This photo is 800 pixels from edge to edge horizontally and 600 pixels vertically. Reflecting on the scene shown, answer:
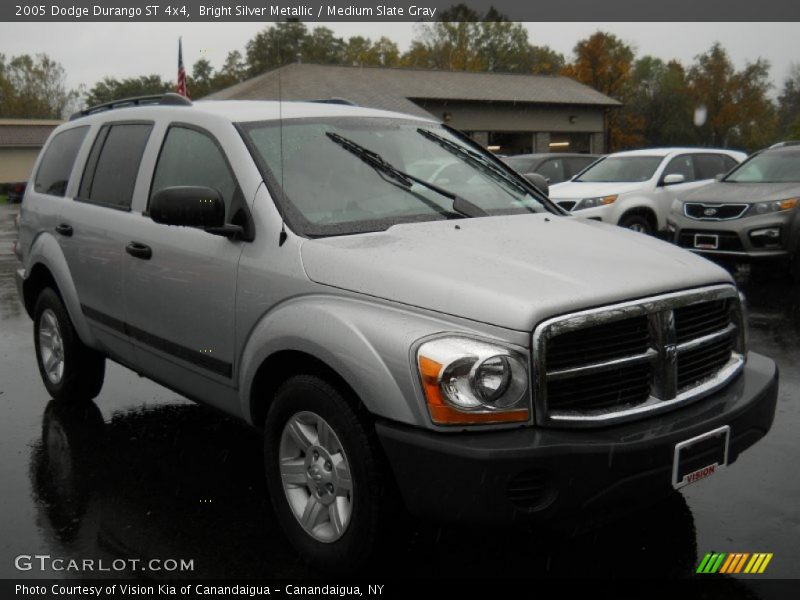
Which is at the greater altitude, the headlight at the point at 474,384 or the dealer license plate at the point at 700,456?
the headlight at the point at 474,384

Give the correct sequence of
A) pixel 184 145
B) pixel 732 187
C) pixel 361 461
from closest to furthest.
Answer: pixel 361 461 < pixel 184 145 < pixel 732 187

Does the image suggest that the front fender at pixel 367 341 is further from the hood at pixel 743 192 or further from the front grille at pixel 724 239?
the hood at pixel 743 192

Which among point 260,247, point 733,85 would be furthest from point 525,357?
point 733,85

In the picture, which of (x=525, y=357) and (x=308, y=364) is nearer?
(x=525, y=357)

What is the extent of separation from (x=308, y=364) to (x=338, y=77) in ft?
124

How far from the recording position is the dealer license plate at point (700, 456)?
3.00m

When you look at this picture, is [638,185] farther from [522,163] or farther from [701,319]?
[701,319]

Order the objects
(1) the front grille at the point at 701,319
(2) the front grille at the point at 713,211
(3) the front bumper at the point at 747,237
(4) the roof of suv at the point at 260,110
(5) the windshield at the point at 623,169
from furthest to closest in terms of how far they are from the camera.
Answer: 1. (5) the windshield at the point at 623,169
2. (2) the front grille at the point at 713,211
3. (3) the front bumper at the point at 747,237
4. (4) the roof of suv at the point at 260,110
5. (1) the front grille at the point at 701,319

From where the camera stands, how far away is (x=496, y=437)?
9.36ft

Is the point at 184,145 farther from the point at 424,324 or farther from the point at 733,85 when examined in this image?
the point at 733,85

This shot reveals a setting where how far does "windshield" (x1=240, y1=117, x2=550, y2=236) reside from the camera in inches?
149

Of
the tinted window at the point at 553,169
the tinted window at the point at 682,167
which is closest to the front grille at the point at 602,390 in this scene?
the tinted window at the point at 682,167

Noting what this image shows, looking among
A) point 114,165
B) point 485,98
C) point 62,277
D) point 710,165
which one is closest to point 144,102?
point 114,165

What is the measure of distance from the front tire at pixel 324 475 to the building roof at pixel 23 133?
61.0 meters
